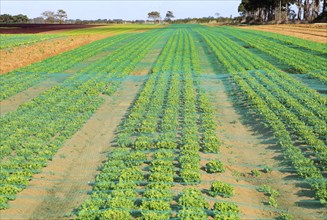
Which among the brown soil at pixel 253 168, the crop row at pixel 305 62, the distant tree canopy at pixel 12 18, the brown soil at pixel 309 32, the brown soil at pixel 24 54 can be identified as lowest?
the brown soil at pixel 253 168

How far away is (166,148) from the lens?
905 centimetres

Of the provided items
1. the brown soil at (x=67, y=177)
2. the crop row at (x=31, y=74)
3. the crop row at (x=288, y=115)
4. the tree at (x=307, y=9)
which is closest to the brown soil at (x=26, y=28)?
the crop row at (x=31, y=74)

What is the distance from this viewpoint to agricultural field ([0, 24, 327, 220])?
255 inches

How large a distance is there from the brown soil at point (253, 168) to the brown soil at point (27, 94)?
28.7 feet

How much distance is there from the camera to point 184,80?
17312 mm

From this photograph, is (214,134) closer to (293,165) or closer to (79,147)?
(293,165)

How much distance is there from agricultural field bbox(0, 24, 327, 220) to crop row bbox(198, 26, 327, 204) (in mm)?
41

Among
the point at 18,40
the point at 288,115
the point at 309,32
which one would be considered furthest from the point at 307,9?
the point at 288,115

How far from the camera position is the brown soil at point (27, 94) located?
13453 mm

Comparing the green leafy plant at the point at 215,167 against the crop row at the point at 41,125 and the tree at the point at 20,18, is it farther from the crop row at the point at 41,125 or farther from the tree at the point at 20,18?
the tree at the point at 20,18

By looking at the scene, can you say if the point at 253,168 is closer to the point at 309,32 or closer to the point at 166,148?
the point at 166,148

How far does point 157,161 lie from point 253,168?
2446 mm

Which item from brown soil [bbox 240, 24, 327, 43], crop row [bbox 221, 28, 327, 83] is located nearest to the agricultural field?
crop row [bbox 221, 28, 327, 83]

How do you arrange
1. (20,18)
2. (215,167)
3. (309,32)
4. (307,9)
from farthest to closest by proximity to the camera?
(20,18)
(307,9)
(309,32)
(215,167)
